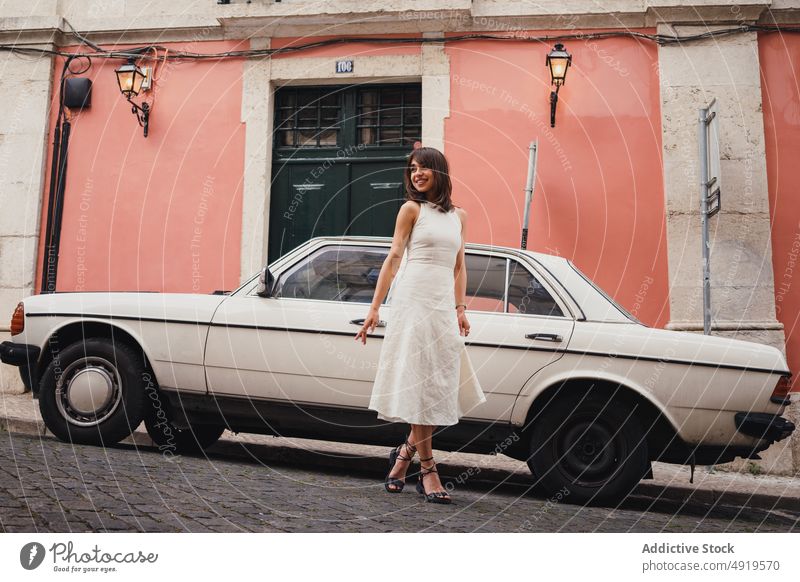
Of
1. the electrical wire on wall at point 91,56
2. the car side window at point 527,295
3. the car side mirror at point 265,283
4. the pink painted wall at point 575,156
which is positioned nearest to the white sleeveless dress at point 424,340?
the car side window at point 527,295

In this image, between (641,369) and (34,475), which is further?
(641,369)

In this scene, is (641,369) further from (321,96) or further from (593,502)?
(321,96)

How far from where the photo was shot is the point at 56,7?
385 inches

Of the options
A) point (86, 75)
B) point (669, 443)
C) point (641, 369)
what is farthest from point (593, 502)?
point (86, 75)

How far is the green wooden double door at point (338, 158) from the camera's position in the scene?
30.9 ft

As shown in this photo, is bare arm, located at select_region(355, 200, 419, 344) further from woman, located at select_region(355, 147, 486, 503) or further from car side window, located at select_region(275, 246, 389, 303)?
car side window, located at select_region(275, 246, 389, 303)

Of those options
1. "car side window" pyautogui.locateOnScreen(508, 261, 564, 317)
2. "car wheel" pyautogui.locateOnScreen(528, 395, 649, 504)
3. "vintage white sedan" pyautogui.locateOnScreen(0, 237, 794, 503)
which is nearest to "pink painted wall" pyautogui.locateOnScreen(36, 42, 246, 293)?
"vintage white sedan" pyautogui.locateOnScreen(0, 237, 794, 503)

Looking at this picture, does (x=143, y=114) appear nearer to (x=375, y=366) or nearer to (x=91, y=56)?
(x=91, y=56)

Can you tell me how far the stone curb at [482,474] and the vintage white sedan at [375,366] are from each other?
63 cm

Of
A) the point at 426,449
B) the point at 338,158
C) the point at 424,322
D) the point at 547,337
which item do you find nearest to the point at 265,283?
the point at 424,322

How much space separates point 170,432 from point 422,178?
9.31 ft

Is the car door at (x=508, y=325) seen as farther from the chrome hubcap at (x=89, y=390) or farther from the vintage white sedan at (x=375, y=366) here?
A: the chrome hubcap at (x=89, y=390)

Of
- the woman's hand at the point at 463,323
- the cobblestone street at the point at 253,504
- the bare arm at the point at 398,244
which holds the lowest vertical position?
the cobblestone street at the point at 253,504
